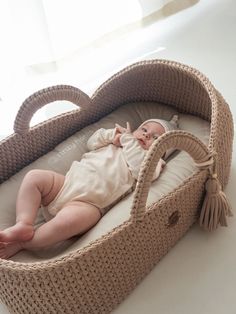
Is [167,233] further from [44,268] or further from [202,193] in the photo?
[44,268]

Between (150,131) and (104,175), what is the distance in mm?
180

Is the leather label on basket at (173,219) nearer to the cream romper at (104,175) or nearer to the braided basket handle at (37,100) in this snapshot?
the cream romper at (104,175)

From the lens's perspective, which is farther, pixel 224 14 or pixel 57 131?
pixel 224 14

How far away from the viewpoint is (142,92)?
49.3 inches

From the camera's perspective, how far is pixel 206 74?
1520 millimetres

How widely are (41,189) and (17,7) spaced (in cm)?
60

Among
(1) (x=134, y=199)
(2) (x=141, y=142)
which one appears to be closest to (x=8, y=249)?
(1) (x=134, y=199)

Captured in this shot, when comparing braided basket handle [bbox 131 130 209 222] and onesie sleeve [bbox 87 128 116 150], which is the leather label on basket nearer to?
braided basket handle [bbox 131 130 209 222]

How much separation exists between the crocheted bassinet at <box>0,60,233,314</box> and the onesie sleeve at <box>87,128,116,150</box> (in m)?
0.08

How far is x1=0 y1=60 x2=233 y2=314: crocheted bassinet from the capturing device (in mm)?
747

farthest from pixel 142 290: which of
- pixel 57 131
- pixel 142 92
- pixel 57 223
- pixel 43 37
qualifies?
pixel 43 37

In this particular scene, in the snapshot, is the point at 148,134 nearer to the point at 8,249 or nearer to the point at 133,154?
the point at 133,154

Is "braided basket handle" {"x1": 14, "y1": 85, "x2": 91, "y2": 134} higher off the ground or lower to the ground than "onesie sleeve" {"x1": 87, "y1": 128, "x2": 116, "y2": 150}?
higher

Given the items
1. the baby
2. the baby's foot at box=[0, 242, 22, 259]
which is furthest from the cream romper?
the baby's foot at box=[0, 242, 22, 259]
